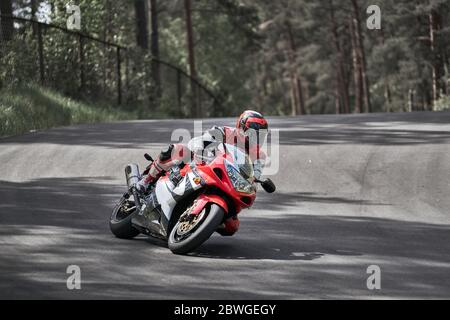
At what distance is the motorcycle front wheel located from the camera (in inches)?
373

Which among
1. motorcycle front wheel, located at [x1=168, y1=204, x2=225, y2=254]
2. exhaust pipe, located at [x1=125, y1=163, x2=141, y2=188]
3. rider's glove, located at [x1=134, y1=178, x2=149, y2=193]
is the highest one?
exhaust pipe, located at [x1=125, y1=163, x2=141, y2=188]

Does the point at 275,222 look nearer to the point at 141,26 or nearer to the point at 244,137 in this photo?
the point at 244,137

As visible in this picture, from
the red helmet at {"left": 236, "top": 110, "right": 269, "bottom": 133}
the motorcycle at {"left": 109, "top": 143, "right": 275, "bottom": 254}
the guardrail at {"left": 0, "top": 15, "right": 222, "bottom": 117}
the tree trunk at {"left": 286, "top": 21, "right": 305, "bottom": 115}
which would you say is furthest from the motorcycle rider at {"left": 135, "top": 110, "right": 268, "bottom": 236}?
the tree trunk at {"left": 286, "top": 21, "right": 305, "bottom": 115}

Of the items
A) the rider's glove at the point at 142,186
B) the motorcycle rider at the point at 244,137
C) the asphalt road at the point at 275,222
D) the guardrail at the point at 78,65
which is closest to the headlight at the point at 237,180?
the motorcycle rider at the point at 244,137

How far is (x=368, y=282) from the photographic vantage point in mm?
8586

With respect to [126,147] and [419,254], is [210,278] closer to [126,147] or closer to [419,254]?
[419,254]

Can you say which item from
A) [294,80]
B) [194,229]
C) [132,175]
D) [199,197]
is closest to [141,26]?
[132,175]

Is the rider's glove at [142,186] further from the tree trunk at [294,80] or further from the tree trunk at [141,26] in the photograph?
the tree trunk at [294,80]

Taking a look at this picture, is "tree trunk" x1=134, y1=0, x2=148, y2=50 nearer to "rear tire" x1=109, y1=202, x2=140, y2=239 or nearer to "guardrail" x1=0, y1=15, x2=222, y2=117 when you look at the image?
"guardrail" x1=0, y1=15, x2=222, y2=117

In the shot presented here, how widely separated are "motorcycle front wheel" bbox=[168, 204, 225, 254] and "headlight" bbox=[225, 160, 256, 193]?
0.32 metres

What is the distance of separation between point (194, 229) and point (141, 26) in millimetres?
28602

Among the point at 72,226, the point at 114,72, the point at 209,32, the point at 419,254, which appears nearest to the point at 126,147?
the point at 72,226

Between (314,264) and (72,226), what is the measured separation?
3.14 metres

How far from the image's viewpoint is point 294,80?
292 feet
